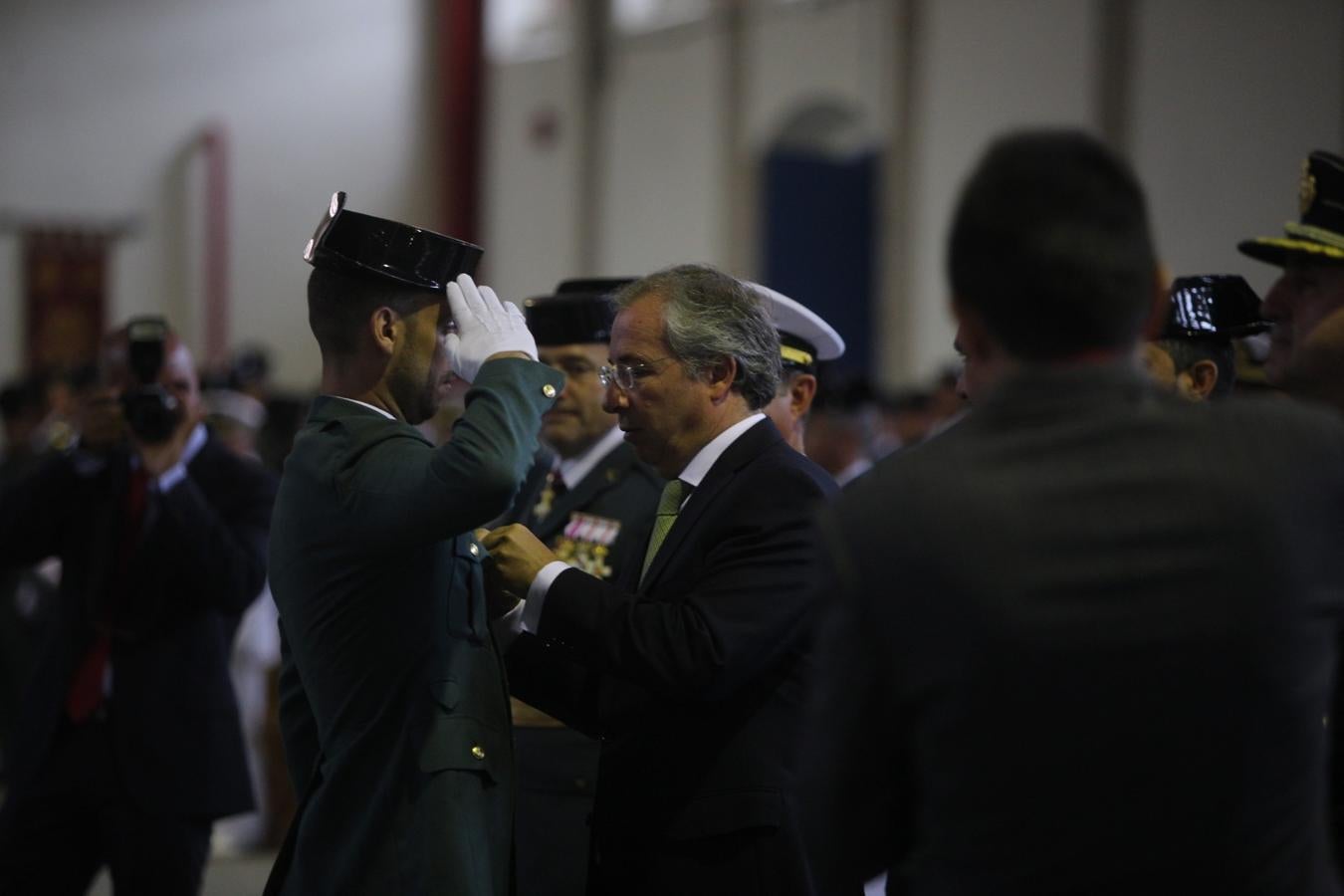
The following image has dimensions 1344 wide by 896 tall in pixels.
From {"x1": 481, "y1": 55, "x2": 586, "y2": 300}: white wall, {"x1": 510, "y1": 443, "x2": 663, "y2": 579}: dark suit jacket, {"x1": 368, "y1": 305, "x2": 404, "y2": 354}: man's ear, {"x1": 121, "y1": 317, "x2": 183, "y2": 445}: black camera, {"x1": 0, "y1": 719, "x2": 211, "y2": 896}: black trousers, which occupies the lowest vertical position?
{"x1": 0, "y1": 719, "x2": 211, "y2": 896}: black trousers

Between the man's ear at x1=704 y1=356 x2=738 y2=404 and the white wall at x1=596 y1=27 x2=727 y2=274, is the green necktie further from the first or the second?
the white wall at x1=596 y1=27 x2=727 y2=274

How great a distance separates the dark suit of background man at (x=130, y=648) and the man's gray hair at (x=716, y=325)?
1247mm

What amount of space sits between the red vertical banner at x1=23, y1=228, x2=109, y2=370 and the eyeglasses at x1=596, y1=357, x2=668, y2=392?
1073cm

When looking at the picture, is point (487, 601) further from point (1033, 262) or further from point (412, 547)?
point (1033, 262)

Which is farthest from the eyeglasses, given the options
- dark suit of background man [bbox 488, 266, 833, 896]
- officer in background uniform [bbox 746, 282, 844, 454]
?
officer in background uniform [bbox 746, 282, 844, 454]

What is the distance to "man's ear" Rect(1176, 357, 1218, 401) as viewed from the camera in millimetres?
2479

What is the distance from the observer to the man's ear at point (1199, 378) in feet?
8.13

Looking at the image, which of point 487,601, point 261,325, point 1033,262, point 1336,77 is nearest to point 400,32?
point 261,325

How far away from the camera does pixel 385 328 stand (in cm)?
200

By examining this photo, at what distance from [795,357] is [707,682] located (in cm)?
96

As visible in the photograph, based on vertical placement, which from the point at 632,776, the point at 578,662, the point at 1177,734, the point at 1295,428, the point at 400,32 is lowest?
the point at 632,776

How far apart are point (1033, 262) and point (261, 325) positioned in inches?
487

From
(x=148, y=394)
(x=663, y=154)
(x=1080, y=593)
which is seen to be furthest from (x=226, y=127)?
(x=1080, y=593)

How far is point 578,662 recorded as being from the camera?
2068mm
